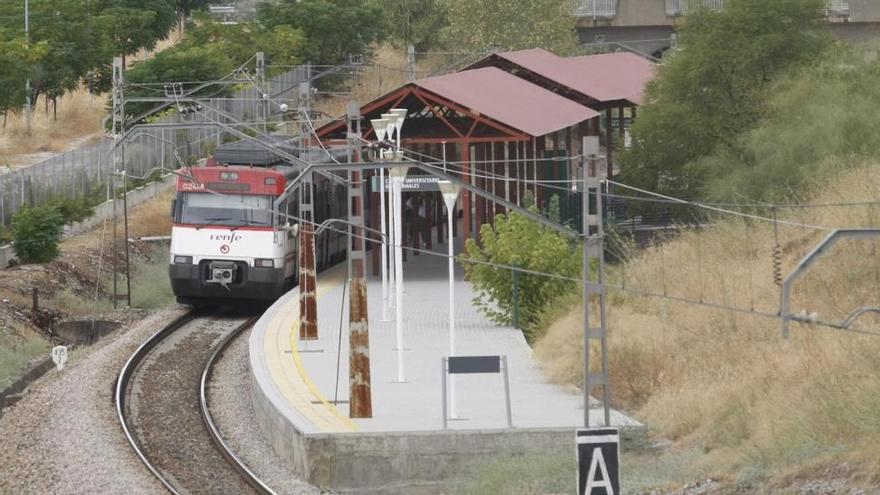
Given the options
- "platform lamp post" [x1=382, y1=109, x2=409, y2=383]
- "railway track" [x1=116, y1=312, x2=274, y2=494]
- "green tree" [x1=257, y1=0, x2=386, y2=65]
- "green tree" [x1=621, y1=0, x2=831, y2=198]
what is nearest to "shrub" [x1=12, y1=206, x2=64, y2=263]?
"railway track" [x1=116, y1=312, x2=274, y2=494]

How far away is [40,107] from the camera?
6912cm

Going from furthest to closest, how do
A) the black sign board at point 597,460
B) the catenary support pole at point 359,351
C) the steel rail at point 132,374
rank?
the catenary support pole at point 359,351
the steel rail at point 132,374
the black sign board at point 597,460

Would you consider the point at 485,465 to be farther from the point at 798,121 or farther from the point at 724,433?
the point at 798,121

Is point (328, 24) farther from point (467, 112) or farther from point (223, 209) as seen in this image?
point (223, 209)

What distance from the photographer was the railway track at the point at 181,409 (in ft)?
69.4

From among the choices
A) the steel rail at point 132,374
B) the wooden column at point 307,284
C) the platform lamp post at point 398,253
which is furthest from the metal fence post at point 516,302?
the steel rail at point 132,374

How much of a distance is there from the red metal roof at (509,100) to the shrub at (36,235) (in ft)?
30.2

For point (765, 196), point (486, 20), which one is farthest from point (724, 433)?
point (486, 20)

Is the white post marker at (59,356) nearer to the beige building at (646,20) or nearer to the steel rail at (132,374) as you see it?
the steel rail at (132,374)

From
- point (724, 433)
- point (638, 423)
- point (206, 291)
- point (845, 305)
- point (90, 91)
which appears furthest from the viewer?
point (90, 91)

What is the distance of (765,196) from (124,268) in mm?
16506

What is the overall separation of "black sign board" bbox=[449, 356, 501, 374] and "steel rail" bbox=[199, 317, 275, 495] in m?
2.59

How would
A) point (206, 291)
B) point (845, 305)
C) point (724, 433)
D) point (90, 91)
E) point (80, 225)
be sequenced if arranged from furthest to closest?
point (90, 91), point (80, 225), point (206, 291), point (845, 305), point (724, 433)

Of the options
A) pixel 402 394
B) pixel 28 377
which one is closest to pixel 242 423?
pixel 402 394
